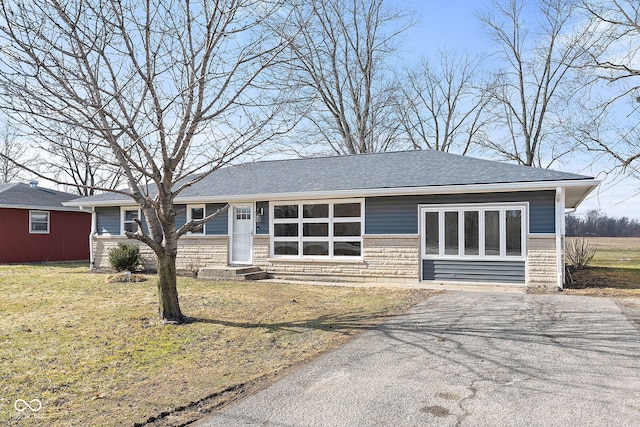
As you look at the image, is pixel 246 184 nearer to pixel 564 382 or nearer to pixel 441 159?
pixel 441 159

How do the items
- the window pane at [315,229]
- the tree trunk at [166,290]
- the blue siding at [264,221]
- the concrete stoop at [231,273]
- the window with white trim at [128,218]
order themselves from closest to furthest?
the tree trunk at [166,290], the concrete stoop at [231,273], the window pane at [315,229], the blue siding at [264,221], the window with white trim at [128,218]

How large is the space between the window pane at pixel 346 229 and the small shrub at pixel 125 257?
22.8 feet

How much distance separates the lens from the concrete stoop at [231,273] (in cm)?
1351

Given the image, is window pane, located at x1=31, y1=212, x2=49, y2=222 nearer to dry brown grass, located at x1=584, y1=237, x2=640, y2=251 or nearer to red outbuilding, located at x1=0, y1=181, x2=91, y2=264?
red outbuilding, located at x1=0, y1=181, x2=91, y2=264

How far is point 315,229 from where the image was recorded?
13922 millimetres

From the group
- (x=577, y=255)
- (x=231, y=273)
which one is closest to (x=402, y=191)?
(x=231, y=273)

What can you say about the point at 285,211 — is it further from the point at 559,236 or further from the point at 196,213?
the point at 559,236

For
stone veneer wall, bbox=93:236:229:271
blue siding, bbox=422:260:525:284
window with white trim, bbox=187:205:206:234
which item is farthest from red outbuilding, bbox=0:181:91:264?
blue siding, bbox=422:260:525:284

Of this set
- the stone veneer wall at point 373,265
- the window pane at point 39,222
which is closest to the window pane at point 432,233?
the stone veneer wall at point 373,265

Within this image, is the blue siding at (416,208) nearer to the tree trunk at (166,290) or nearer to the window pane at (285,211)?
the window pane at (285,211)

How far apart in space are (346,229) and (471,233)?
137 inches

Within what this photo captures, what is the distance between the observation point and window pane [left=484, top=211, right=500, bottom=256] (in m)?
11.8

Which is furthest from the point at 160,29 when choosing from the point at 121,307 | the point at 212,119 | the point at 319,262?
the point at 319,262

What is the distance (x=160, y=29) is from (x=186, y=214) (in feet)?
30.8
